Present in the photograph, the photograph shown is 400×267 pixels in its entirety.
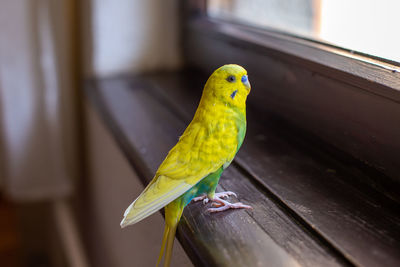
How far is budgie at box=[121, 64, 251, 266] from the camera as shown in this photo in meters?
0.44

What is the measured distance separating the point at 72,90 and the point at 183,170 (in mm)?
833

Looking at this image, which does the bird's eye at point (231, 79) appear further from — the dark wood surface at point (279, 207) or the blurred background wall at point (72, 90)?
the blurred background wall at point (72, 90)

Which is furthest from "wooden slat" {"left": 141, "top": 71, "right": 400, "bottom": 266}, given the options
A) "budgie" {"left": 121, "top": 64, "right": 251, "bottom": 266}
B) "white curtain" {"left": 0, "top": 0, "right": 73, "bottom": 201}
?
"white curtain" {"left": 0, "top": 0, "right": 73, "bottom": 201}

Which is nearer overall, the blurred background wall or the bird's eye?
the bird's eye

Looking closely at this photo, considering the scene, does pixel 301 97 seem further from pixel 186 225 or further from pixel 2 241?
pixel 2 241

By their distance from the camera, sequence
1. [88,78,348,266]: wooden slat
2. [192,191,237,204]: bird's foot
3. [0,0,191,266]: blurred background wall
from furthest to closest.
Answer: [0,0,191,266]: blurred background wall → [192,191,237,204]: bird's foot → [88,78,348,266]: wooden slat

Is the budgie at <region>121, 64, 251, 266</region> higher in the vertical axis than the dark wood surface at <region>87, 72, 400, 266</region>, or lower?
higher

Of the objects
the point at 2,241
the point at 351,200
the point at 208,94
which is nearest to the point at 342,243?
the point at 351,200

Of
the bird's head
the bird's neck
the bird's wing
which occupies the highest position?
the bird's head

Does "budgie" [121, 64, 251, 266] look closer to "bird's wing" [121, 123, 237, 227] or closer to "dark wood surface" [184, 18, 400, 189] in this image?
"bird's wing" [121, 123, 237, 227]

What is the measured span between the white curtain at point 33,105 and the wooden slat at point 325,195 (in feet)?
1.94

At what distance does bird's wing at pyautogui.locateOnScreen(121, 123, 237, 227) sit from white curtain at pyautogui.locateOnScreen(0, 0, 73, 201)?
2.44 feet

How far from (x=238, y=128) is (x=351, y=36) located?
12.3 inches

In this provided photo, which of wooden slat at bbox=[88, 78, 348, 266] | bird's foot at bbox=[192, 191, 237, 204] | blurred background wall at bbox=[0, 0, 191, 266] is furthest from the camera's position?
blurred background wall at bbox=[0, 0, 191, 266]
